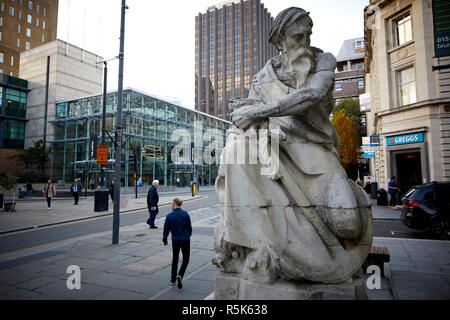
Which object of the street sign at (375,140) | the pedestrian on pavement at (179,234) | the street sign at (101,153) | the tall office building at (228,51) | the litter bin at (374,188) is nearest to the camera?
the pedestrian on pavement at (179,234)

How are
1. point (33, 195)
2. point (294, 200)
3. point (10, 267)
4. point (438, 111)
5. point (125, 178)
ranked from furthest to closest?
1. point (125, 178)
2. point (33, 195)
3. point (438, 111)
4. point (10, 267)
5. point (294, 200)

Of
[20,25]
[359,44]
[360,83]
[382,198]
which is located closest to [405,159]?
[382,198]

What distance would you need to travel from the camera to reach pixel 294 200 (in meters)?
2.38

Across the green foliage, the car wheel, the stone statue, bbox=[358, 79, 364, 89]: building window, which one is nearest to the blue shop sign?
the car wheel

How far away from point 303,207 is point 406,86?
19.7 metres

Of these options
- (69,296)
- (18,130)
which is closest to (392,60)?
(69,296)

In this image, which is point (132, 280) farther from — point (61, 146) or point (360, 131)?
point (360, 131)

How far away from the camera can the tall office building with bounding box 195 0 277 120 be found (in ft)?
316

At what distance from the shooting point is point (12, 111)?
40594mm

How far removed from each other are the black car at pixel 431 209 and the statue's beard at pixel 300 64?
7.96 meters

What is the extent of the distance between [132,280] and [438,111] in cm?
1837

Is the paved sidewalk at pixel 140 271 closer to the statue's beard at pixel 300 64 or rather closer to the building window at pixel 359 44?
the statue's beard at pixel 300 64

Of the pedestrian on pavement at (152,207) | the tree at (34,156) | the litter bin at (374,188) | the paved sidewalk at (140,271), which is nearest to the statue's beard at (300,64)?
the paved sidewalk at (140,271)

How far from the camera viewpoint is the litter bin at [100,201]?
15.1 m
